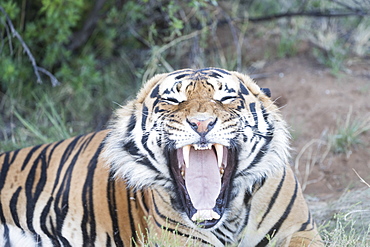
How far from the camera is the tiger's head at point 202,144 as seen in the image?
2547mm

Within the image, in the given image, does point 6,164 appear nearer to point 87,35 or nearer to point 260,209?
point 260,209

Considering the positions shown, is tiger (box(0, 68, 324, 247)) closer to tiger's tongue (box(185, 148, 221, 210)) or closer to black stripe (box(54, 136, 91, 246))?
tiger's tongue (box(185, 148, 221, 210))

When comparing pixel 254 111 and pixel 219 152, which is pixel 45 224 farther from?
pixel 254 111

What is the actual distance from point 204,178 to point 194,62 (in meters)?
3.15

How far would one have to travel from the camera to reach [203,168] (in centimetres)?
265

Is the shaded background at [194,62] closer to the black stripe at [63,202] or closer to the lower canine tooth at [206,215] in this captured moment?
the black stripe at [63,202]

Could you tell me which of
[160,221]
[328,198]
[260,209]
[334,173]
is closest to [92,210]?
[160,221]

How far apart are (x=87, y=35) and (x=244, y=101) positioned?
3.61 meters

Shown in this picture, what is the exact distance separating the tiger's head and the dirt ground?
152 cm

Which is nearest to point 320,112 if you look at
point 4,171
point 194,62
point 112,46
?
point 194,62

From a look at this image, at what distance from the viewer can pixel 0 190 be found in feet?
10.9

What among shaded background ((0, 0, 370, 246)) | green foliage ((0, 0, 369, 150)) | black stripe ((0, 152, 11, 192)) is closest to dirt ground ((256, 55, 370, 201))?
shaded background ((0, 0, 370, 246))

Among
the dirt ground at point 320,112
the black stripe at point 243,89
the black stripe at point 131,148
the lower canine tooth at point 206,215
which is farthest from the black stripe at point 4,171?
the dirt ground at point 320,112

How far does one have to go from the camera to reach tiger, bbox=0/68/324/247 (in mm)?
2555
